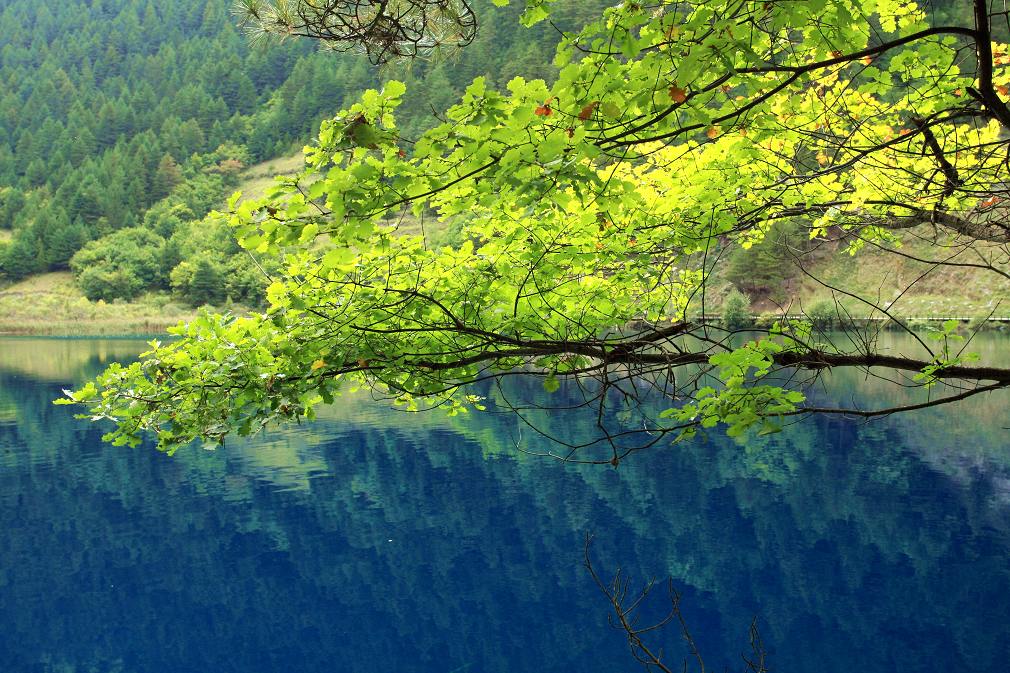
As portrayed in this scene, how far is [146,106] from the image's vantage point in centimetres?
13688

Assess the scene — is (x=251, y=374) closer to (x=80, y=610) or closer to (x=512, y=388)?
(x=80, y=610)

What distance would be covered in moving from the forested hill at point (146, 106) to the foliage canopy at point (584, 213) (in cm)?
7566

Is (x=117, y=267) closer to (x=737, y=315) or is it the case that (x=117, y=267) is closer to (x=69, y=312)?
(x=69, y=312)

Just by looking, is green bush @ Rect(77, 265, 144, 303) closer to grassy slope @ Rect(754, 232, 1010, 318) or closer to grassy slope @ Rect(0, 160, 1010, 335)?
grassy slope @ Rect(0, 160, 1010, 335)

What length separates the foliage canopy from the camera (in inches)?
→ 127

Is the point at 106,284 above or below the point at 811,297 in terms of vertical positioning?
below

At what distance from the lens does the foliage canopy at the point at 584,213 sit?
3.22 m

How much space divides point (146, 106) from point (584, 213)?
15123cm

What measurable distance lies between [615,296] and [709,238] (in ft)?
3.41

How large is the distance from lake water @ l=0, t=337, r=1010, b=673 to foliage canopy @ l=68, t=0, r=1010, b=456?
5827 mm

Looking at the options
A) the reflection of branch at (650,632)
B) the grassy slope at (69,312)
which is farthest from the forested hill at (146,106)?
the reflection of branch at (650,632)

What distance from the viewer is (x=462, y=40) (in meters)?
4.82

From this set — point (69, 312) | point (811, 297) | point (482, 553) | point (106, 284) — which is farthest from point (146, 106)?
point (482, 553)

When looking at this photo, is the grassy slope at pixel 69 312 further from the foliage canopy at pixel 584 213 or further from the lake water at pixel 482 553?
the foliage canopy at pixel 584 213
